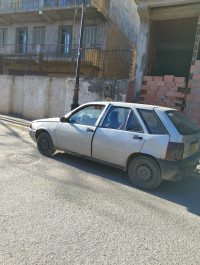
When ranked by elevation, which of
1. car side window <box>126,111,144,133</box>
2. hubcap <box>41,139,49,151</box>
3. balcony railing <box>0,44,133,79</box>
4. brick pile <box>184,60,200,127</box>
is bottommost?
hubcap <box>41,139,49,151</box>

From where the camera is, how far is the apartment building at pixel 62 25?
13.8 metres

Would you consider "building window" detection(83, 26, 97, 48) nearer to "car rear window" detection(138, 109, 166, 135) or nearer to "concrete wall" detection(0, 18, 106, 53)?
"concrete wall" detection(0, 18, 106, 53)

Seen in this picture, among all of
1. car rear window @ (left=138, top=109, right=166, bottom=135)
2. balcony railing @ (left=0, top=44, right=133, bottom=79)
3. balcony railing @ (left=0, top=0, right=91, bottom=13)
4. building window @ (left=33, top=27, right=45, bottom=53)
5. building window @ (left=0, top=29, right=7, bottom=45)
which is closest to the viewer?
car rear window @ (left=138, top=109, right=166, bottom=135)

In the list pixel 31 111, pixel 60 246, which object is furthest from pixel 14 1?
pixel 60 246

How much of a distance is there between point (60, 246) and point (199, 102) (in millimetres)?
6715

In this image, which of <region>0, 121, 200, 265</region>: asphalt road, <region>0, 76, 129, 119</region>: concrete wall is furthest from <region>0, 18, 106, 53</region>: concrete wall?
<region>0, 121, 200, 265</region>: asphalt road

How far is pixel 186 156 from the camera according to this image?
3752mm

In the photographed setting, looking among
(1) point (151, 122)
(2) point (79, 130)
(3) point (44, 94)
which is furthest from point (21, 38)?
(1) point (151, 122)

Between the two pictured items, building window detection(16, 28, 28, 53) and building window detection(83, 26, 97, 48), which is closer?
building window detection(83, 26, 97, 48)

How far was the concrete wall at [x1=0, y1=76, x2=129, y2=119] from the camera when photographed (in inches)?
355

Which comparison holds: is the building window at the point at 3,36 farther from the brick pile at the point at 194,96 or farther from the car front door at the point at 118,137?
the car front door at the point at 118,137

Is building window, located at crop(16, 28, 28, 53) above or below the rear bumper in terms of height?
above

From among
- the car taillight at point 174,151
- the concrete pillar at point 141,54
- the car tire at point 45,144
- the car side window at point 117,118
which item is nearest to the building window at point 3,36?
the concrete pillar at point 141,54

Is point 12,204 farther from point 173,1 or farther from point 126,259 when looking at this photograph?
point 173,1
